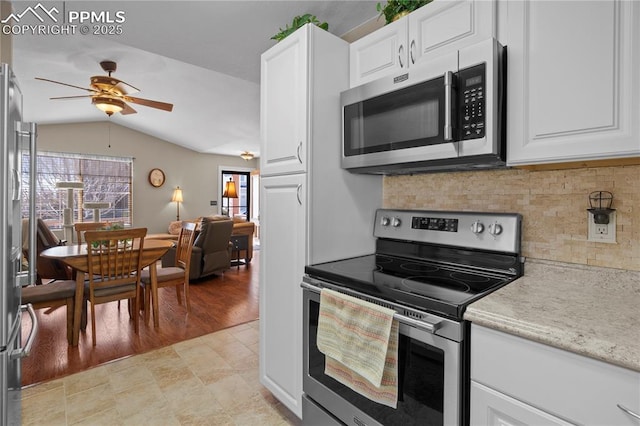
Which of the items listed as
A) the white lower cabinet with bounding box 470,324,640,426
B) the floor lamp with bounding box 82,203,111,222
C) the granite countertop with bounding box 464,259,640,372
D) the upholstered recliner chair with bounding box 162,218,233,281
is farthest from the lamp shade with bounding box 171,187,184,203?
the white lower cabinet with bounding box 470,324,640,426

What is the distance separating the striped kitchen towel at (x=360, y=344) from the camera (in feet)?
3.77

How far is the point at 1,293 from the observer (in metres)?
1.13

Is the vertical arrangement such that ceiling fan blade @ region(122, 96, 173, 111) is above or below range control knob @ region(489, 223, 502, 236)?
above

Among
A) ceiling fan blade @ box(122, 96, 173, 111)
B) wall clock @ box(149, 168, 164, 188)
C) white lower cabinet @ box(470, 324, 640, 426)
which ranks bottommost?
white lower cabinet @ box(470, 324, 640, 426)

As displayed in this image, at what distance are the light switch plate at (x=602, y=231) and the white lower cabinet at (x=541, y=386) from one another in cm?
67

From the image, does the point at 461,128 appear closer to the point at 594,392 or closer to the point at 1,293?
the point at 594,392

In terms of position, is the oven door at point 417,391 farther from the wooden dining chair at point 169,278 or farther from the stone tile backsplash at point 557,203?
the wooden dining chair at point 169,278

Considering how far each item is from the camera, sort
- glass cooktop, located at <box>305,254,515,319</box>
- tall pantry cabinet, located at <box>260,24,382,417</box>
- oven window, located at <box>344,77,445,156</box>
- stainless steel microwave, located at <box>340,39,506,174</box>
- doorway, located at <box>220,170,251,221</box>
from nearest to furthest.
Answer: glass cooktop, located at <box>305,254,515,319</box>, stainless steel microwave, located at <box>340,39,506,174</box>, oven window, located at <box>344,77,445,156</box>, tall pantry cabinet, located at <box>260,24,382,417</box>, doorway, located at <box>220,170,251,221</box>

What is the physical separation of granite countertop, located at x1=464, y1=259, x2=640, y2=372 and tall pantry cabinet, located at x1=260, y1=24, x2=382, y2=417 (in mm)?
819

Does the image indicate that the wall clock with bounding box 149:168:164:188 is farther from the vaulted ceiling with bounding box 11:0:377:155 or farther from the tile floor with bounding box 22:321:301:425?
the tile floor with bounding box 22:321:301:425

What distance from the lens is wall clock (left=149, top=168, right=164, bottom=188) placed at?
7.53m

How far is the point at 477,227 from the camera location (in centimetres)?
147

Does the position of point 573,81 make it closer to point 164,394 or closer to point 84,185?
point 164,394

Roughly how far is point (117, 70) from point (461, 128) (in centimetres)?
452
